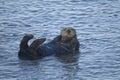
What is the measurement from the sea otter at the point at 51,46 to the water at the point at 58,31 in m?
0.17

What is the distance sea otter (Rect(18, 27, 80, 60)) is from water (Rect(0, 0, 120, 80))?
17 centimetres

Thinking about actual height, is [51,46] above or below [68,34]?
below

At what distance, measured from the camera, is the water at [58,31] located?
464 inches

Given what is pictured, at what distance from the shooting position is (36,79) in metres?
11.3

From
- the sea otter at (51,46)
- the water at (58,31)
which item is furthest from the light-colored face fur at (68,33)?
the water at (58,31)

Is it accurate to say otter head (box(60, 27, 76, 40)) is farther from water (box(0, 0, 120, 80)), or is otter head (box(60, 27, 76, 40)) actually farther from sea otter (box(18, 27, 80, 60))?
water (box(0, 0, 120, 80))

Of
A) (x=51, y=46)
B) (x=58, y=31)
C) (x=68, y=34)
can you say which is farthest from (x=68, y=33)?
(x=58, y=31)

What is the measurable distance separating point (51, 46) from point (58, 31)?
6.39 ft

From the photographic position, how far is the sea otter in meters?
12.0

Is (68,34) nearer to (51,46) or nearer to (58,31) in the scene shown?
(51,46)

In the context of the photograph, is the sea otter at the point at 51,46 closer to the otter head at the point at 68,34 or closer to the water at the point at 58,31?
the otter head at the point at 68,34

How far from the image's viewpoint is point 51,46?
13203 mm

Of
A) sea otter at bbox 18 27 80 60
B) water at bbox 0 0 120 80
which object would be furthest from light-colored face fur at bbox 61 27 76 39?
water at bbox 0 0 120 80

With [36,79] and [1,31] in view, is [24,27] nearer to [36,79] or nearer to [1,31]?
[1,31]
